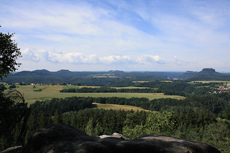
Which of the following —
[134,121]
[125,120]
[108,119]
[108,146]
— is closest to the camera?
[108,146]

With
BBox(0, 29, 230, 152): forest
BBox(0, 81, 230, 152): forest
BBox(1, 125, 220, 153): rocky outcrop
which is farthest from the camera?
BBox(0, 81, 230, 152): forest

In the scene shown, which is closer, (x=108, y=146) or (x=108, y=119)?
(x=108, y=146)

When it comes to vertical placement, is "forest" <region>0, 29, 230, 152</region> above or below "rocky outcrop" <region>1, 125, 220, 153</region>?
below

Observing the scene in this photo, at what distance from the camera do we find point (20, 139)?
1007 centimetres

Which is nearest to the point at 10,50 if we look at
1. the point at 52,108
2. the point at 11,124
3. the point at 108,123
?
the point at 11,124

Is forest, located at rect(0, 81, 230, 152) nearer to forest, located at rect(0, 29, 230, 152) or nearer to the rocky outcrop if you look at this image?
forest, located at rect(0, 29, 230, 152)

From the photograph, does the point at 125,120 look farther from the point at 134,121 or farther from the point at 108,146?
the point at 108,146

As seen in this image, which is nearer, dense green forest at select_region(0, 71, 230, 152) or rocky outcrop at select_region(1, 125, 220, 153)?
rocky outcrop at select_region(1, 125, 220, 153)

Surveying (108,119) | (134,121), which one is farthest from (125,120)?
(108,119)

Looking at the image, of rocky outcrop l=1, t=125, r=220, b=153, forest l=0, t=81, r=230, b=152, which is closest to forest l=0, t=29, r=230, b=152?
forest l=0, t=81, r=230, b=152

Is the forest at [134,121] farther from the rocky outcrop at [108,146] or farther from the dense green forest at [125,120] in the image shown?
the rocky outcrop at [108,146]

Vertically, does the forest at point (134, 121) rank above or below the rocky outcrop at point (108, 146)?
below

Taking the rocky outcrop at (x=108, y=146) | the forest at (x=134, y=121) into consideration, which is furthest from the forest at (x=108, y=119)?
the rocky outcrop at (x=108, y=146)

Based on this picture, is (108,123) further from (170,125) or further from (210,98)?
(210,98)
